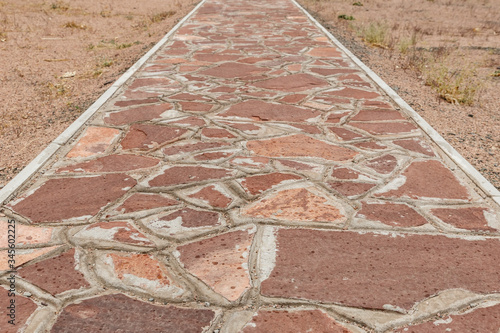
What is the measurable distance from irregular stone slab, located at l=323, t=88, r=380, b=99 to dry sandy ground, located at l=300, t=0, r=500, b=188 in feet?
1.76

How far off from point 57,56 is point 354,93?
5.76 metres

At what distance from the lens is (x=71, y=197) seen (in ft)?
11.5

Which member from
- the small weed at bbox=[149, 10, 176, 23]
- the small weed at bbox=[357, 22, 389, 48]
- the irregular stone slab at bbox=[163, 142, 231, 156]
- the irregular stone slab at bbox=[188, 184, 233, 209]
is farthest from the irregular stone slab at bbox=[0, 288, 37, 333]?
the small weed at bbox=[149, 10, 176, 23]

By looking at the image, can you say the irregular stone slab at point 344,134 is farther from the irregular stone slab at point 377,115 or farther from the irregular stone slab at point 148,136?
the irregular stone slab at point 148,136

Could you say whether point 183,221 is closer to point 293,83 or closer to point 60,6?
point 293,83

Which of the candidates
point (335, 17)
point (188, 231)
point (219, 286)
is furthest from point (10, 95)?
point (335, 17)

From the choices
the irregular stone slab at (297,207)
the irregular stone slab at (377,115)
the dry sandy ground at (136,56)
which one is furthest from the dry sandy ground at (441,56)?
the irregular stone slab at (297,207)

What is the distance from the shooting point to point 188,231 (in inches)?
122

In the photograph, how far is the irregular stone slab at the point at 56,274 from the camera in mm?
2558

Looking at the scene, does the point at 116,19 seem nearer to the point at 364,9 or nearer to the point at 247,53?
the point at 247,53

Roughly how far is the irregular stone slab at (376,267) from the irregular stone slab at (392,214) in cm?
17

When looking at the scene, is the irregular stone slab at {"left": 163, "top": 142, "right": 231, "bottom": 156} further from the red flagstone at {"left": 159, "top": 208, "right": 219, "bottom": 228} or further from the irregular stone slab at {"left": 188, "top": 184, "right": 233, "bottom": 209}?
the red flagstone at {"left": 159, "top": 208, "right": 219, "bottom": 228}

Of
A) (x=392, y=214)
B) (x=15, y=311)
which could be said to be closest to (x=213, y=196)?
(x=392, y=214)

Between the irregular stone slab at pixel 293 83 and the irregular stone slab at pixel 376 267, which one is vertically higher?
the irregular stone slab at pixel 293 83
